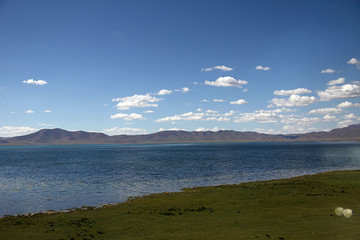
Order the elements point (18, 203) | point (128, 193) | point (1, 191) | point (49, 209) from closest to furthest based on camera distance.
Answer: point (49, 209)
point (18, 203)
point (128, 193)
point (1, 191)

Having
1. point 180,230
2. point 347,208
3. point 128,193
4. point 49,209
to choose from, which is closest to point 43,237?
point 180,230

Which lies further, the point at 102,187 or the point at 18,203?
the point at 102,187

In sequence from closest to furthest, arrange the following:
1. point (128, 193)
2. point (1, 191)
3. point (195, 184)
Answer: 1. point (128, 193)
2. point (1, 191)
3. point (195, 184)

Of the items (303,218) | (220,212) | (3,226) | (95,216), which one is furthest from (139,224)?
(303,218)

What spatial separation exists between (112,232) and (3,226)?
1184 centimetres

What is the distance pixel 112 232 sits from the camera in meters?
23.2

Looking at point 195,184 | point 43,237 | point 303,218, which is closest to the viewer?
point 43,237

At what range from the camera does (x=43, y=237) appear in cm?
2219

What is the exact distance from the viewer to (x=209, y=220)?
85.6 ft

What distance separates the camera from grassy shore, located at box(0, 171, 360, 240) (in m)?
21.7

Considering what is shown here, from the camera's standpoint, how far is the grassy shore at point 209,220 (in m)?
21.7

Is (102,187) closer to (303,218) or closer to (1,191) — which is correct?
(1,191)

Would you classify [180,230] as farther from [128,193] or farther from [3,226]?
[128,193]

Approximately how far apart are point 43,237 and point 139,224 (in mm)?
8047
